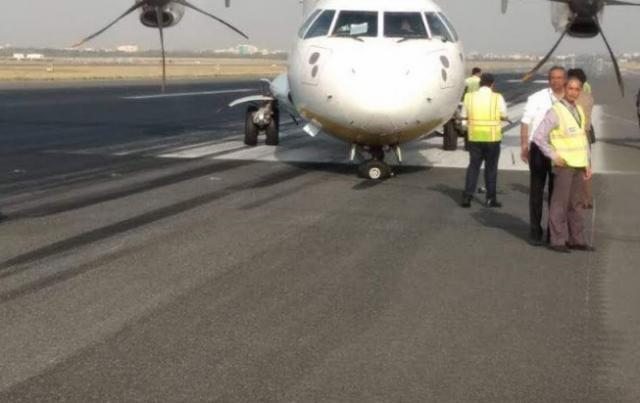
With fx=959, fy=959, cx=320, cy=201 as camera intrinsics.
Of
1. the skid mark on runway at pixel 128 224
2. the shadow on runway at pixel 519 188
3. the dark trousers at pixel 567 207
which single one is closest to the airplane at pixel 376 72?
the skid mark on runway at pixel 128 224

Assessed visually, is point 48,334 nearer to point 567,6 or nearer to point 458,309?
point 458,309

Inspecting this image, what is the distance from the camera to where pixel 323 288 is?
8203 millimetres

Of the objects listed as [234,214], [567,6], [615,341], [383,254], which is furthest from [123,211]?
[567,6]

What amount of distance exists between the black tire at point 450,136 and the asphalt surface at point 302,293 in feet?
14.3

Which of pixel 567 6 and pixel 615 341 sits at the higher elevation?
pixel 567 6

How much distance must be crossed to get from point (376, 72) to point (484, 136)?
5.77ft

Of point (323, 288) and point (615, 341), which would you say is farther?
point (323, 288)

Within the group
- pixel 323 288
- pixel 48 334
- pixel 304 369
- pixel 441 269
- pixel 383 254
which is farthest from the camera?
pixel 383 254

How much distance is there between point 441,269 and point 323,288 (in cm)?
137

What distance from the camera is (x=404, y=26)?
14.4m

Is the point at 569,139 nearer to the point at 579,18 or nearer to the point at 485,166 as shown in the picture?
the point at 485,166

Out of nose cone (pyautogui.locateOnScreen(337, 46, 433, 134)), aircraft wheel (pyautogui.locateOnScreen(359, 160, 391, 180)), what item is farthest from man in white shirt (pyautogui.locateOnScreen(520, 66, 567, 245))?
aircraft wheel (pyautogui.locateOnScreen(359, 160, 391, 180))

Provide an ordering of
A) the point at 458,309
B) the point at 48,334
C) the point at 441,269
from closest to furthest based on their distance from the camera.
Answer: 1. the point at 48,334
2. the point at 458,309
3. the point at 441,269

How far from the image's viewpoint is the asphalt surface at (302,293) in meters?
5.88
